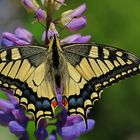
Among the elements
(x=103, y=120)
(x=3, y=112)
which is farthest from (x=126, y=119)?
(x=3, y=112)

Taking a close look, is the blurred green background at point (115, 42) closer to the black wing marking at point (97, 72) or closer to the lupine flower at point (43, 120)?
the lupine flower at point (43, 120)

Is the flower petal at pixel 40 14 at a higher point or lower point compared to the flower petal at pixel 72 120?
higher

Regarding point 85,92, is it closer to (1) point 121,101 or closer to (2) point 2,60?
(2) point 2,60

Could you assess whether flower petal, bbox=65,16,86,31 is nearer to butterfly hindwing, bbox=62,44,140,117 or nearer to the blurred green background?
butterfly hindwing, bbox=62,44,140,117

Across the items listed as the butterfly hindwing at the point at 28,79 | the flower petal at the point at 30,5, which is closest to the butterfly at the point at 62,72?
the butterfly hindwing at the point at 28,79

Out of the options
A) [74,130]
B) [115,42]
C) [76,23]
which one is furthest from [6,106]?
[115,42]

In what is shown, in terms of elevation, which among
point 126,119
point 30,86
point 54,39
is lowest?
point 126,119

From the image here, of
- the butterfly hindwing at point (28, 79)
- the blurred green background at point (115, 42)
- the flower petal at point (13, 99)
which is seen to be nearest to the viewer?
the butterfly hindwing at point (28, 79)

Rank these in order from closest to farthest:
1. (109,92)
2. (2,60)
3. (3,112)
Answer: (2,60)
(3,112)
(109,92)
